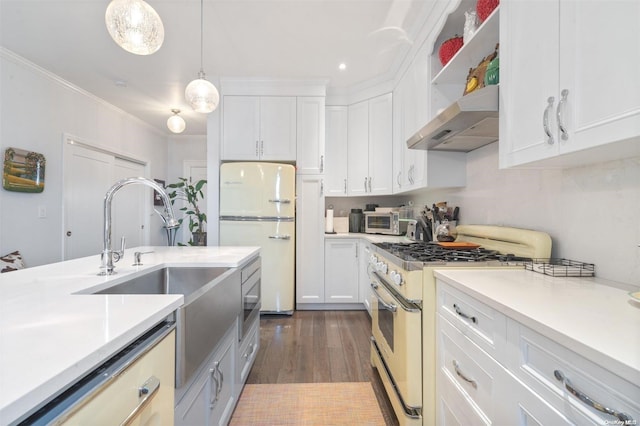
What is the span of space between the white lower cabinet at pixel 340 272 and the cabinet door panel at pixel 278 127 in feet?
3.96

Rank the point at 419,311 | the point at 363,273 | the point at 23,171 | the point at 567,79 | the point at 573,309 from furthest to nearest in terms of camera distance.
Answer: the point at 363,273, the point at 23,171, the point at 419,311, the point at 567,79, the point at 573,309

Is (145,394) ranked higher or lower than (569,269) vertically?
lower

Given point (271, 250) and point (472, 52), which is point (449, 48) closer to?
point (472, 52)

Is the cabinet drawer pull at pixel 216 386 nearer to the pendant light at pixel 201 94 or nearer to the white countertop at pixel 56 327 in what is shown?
the white countertop at pixel 56 327

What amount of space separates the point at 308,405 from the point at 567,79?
1.99 m

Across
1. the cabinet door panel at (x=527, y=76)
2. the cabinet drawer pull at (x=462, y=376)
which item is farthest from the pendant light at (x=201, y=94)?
the cabinet drawer pull at (x=462, y=376)

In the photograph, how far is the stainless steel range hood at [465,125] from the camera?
132 centimetres

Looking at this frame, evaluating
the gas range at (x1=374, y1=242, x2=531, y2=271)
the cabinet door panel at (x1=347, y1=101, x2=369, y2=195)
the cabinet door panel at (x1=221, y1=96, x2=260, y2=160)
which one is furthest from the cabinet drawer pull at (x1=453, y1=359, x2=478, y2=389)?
the cabinet door panel at (x1=221, y1=96, x2=260, y2=160)

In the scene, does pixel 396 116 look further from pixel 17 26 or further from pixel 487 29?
pixel 17 26

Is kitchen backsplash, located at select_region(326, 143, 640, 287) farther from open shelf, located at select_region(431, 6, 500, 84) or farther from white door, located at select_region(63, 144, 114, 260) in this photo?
white door, located at select_region(63, 144, 114, 260)

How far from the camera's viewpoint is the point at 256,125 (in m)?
3.28

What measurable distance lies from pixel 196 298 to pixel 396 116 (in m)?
2.74

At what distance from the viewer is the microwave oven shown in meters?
3.18

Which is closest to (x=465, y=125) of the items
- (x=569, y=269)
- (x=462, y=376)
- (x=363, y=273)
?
(x=569, y=269)
